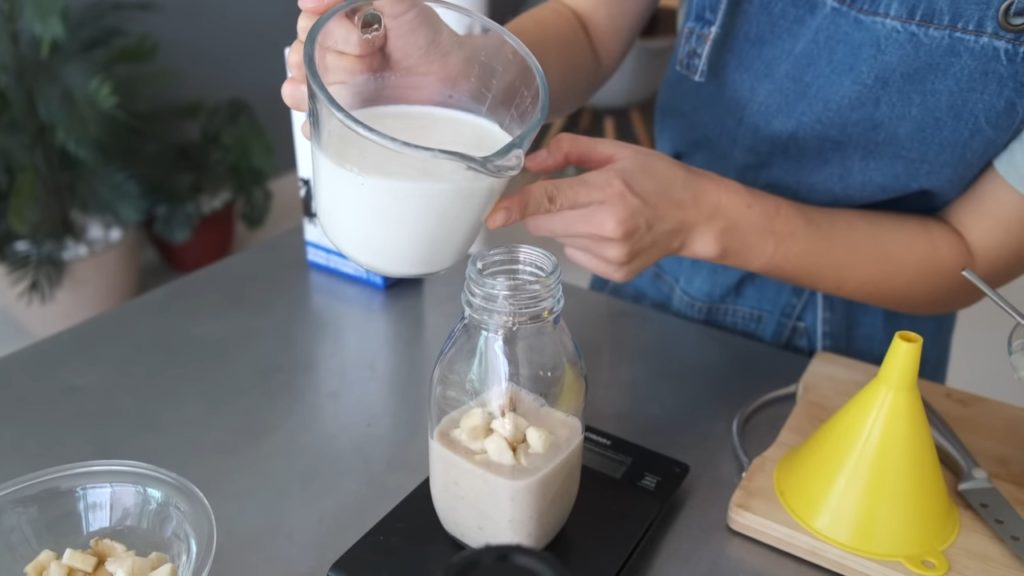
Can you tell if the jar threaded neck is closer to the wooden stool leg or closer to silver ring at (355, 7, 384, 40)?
silver ring at (355, 7, 384, 40)

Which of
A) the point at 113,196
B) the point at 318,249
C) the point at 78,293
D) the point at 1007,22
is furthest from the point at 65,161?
the point at 1007,22

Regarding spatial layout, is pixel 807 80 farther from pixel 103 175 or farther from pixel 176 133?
Answer: pixel 176 133

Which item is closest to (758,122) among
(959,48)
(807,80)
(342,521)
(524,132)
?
(807,80)

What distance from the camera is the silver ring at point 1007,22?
78 cm

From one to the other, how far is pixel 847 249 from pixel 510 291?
0.41 metres

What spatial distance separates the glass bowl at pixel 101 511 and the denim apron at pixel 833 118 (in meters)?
0.61

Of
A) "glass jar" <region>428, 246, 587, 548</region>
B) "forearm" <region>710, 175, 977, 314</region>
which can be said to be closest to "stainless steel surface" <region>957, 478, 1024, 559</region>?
"forearm" <region>710, 175, 977, 314</region>

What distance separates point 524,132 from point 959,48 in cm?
50

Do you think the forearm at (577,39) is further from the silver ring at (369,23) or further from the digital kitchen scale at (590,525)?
the digital kitchen scale at (590,525)

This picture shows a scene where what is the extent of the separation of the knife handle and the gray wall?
6.72 feet

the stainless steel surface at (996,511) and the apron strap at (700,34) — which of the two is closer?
the stainless steel surface at (996,511)

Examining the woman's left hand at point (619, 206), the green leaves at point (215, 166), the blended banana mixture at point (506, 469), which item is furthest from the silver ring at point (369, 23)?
the green leaves at point (215, 166)

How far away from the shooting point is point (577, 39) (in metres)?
0.98

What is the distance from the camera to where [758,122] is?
94 centimetres
